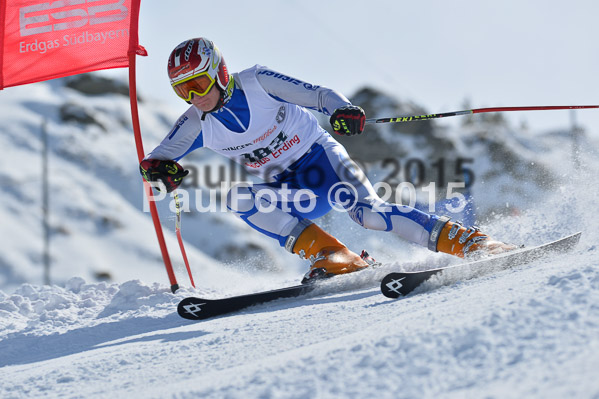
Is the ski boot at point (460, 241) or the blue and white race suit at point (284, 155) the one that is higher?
the blue and white race suit at point (284, 155)

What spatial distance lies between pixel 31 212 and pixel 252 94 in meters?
17.1

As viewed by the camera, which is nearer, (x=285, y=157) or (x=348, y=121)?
(x=348, y=121)

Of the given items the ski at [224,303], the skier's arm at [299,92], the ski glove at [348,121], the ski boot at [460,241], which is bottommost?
the ski at [224,303]

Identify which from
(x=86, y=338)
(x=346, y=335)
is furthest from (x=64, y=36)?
(x=346, y=335)

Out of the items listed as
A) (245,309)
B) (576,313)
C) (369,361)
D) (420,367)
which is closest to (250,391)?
(369,361)

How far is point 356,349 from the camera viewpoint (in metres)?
1.50

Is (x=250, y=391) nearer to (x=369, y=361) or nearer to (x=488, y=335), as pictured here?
(x=369, y=361)

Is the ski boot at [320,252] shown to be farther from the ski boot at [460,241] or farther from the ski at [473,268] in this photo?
the ski at [473,268]

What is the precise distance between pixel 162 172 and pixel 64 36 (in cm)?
161

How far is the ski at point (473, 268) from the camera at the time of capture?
7.94ft

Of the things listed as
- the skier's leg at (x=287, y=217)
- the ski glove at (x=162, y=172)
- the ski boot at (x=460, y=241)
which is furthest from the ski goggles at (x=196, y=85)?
the ski boot at (x=460, y=241)

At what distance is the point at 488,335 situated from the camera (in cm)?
138

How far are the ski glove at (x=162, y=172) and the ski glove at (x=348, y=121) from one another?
0.99 m

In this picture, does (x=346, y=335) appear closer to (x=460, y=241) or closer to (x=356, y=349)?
(x=356, y=349)
